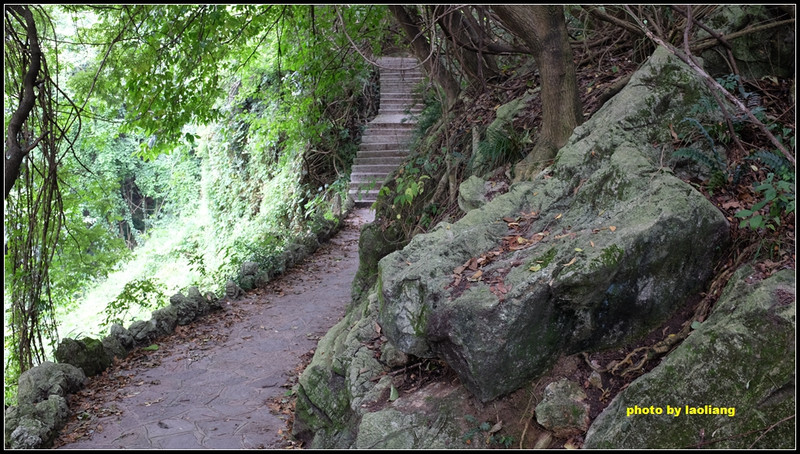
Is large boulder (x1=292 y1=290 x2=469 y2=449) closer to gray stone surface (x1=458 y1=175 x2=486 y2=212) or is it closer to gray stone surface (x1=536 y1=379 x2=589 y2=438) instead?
gray stone surface (x1=536 y1=379 x2=589 y2=438)

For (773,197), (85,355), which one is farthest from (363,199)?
(773,197)

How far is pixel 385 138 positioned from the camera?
48.2 feet

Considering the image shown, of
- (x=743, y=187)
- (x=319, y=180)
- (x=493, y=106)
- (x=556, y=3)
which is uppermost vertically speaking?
(x=556, y=3)

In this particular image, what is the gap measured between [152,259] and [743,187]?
17342mm

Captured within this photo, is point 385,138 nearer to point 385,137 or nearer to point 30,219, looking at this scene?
point 385,137

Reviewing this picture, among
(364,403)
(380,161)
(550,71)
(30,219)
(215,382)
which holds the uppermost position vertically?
(550,71)

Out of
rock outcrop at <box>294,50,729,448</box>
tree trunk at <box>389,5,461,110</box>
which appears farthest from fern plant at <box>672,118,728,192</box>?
tree trunk at <box>389,5,461,110</box>

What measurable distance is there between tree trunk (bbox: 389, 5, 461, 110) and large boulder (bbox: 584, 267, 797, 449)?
12.2 feet

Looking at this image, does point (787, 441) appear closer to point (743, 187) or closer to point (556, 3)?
point (743, 187)

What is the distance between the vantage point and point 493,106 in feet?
24.4

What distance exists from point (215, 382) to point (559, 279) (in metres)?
4.30

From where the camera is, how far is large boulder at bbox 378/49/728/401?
3.15m

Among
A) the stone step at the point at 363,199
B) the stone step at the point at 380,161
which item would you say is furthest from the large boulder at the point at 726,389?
the stone step at the point at 380,161

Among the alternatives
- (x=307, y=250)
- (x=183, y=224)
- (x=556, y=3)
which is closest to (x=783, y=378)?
(x=556, y=3)
